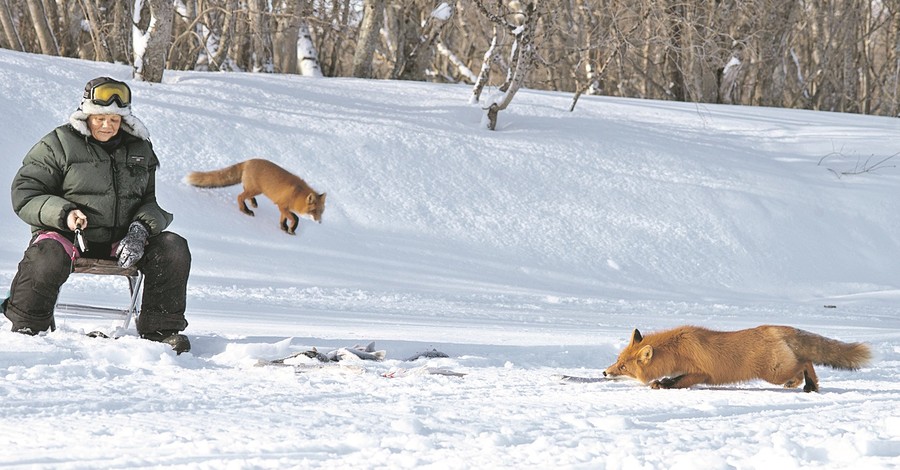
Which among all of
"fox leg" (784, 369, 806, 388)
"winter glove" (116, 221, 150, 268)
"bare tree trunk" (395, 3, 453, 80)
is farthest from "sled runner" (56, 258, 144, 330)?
"bare tree trunk" (395, 3, 453, 80)

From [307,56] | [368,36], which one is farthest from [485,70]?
[307,56]

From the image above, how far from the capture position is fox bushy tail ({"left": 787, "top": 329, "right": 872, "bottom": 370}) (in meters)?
4.74

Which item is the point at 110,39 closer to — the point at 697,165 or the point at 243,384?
the point at 697,165

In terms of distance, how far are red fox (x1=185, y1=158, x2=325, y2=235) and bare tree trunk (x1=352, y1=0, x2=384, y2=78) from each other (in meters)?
6.94

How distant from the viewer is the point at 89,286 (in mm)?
7602

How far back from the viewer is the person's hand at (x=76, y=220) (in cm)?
496

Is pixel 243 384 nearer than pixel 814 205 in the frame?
Yes

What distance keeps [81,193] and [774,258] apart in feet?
29.1

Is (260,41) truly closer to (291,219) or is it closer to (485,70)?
(485,70)

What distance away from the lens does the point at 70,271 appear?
5141 mm

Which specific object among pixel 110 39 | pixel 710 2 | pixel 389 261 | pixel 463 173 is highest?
pixel 710 2

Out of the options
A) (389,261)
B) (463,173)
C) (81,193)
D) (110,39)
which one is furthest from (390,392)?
(110,39)

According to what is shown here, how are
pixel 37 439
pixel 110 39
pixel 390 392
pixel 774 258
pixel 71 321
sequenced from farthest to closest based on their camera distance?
1. pixel 110 39
2. pixel 774 258
3. pixel 71 321
4. pixel 390 392
5. pixel 37 439

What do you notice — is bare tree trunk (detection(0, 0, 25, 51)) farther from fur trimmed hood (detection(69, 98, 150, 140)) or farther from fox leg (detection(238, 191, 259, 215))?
fur trimmed hood (detection(69, 98, 150, 140))
